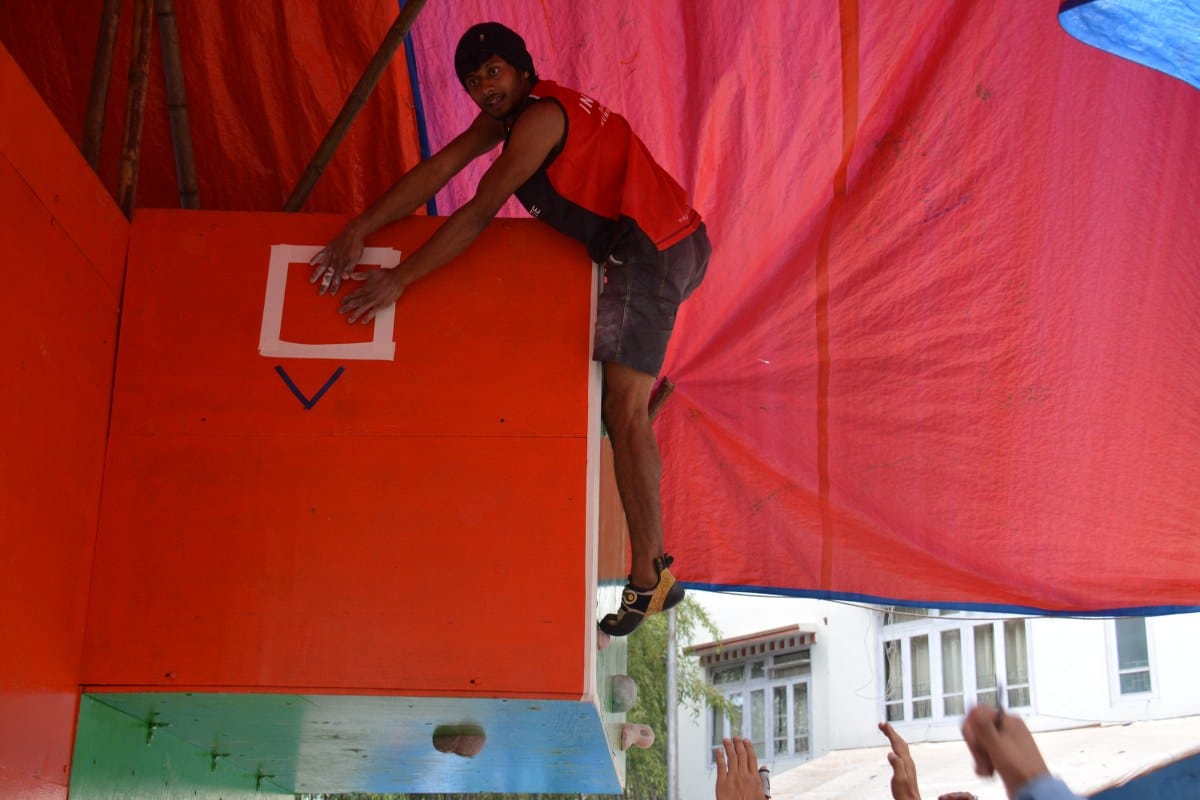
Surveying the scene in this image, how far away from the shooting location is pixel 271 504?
3.05m

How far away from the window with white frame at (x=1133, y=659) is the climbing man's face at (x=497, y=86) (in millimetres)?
10562

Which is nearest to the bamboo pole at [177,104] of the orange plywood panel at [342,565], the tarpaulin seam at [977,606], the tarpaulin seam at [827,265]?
the orange plywood panel at [342,565]

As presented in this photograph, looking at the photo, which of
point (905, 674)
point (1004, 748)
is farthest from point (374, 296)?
point (905, 674)

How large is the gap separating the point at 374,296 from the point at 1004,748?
211cm

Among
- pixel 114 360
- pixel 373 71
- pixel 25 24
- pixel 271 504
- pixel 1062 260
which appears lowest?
pixel 271 504

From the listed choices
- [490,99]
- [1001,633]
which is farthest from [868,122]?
[1001,633]

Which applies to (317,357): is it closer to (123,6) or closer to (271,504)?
(271,504)

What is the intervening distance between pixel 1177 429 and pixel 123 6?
3.93 m

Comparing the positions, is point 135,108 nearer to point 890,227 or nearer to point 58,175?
point 58,175

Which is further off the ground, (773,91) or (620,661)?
(773,91)

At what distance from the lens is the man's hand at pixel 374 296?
3158mm

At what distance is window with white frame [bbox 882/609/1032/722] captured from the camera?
13719 mm

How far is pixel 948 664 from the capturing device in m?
14.6

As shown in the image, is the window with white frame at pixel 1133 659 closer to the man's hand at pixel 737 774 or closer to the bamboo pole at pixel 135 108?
the man's hand at pixel 737 774
